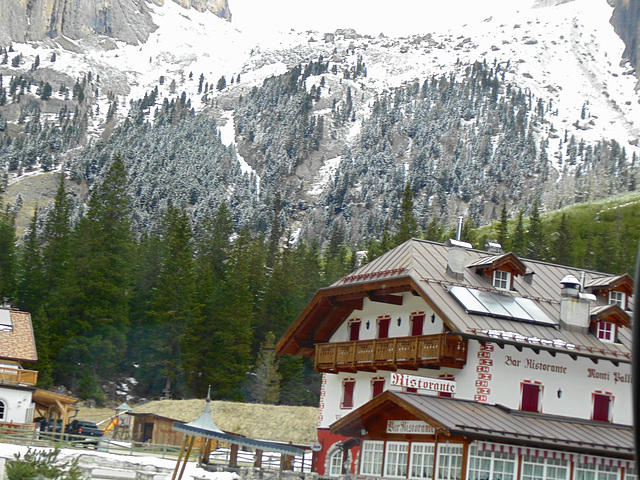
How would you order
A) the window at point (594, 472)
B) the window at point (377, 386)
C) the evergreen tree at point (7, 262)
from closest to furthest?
the window at point (594, 472)
the window at point (377, 386)
the evergreen tree at point (7, 262)

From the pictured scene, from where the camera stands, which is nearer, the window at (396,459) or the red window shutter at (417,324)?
the window at (396,459)

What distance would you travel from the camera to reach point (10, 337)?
162ft

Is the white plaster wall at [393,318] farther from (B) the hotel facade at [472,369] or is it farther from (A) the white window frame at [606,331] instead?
(A) the white window frame at [606,331]

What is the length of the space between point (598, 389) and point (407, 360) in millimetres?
7885

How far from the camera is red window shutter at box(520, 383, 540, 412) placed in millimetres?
32469

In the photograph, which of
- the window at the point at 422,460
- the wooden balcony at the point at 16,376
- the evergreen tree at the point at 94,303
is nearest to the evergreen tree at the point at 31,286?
the evergreen tree at the point at 94,303

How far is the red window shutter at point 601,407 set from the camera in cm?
3359

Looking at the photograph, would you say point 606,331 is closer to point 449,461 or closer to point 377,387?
point 377,387

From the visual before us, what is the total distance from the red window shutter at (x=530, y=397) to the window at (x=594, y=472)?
13.6ft

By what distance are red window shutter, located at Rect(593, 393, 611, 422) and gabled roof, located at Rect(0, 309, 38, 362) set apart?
30.9 metres

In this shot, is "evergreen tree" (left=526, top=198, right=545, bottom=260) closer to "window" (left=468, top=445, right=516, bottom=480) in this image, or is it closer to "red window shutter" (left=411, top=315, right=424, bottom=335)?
"red window shutter" (left=411, top=315, right=424, bottom=335)

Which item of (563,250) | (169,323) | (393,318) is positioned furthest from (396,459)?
(563,250)

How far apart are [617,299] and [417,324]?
9274mm

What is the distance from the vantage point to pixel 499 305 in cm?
3388
